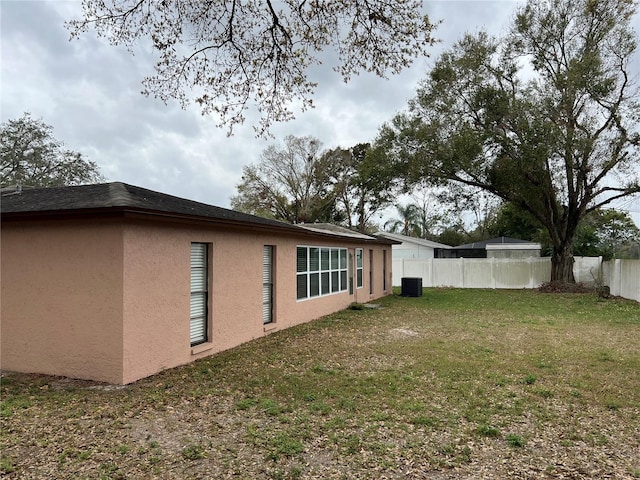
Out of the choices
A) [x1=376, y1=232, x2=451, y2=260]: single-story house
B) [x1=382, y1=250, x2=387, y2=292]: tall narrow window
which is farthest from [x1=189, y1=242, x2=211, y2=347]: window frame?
[x1=376, y1=232, x2=451, y2=260]: single-story house

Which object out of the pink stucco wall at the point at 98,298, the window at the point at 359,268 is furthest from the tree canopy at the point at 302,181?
the pink stucco wall at the point at 98,298

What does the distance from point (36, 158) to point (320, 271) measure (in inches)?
1037

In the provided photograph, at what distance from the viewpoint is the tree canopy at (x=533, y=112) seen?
17.4m

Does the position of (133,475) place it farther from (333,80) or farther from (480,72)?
(480,72)

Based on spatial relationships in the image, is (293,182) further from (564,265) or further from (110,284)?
(110,284)

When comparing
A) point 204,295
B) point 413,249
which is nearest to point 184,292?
point 204,295

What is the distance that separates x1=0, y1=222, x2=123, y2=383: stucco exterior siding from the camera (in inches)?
223

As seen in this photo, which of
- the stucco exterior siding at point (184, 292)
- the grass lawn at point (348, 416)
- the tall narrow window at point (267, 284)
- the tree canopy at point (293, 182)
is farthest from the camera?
the tree canopy at point (293, 182)

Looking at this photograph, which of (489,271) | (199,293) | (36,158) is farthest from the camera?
(36,158)

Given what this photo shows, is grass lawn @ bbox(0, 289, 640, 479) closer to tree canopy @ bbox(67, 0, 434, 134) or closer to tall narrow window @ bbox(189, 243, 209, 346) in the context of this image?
tall narrow window @ bbox(189, 243, 209, 346)

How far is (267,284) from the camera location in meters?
9.48

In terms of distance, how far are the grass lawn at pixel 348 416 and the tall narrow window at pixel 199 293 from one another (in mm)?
555

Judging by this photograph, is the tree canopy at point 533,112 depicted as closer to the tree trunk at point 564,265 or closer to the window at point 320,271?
the tree trunk at point 564,265

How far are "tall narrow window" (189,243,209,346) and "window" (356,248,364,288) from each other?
862cm
